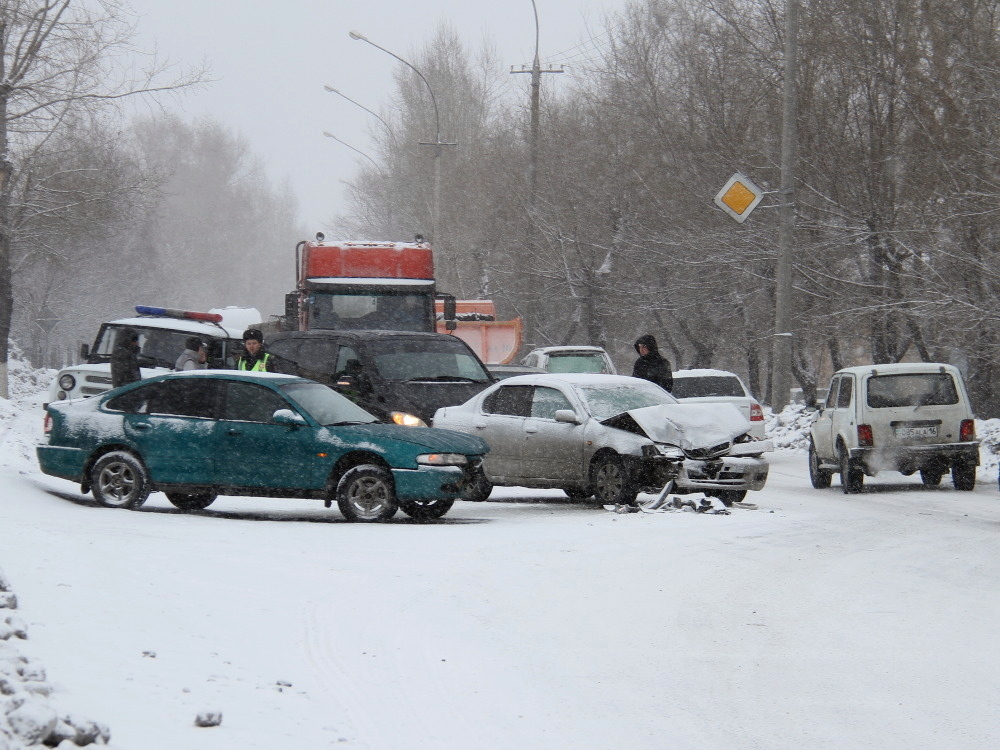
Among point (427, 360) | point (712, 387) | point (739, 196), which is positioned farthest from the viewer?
point (739, 196)

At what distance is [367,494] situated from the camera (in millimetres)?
13953

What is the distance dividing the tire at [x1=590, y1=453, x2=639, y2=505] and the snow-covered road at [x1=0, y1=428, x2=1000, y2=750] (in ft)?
5.03

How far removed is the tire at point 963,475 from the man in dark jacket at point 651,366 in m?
3.89

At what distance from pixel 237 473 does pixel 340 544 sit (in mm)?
2414

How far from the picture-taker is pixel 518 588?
1002cm

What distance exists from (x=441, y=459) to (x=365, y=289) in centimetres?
930

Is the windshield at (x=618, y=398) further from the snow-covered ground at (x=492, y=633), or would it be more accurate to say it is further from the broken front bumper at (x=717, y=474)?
the snow-covered ground at (x=492, y=633)

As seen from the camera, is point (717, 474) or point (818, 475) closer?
point (717, 474)

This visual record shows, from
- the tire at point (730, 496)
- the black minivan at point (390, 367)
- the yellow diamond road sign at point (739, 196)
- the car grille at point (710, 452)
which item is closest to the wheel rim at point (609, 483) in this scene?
the car grille at point (710, 452)

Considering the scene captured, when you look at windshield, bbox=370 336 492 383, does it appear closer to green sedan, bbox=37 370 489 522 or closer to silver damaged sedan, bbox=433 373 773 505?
silver damaged sedan, bbox=433 373 773 505

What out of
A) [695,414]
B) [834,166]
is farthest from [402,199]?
[695,414]

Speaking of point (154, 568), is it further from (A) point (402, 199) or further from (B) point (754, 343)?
(A) point (402, 199)

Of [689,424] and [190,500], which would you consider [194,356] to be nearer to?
[190,500]

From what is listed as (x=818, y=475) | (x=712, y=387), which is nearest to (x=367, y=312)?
(x=712, y=387)
